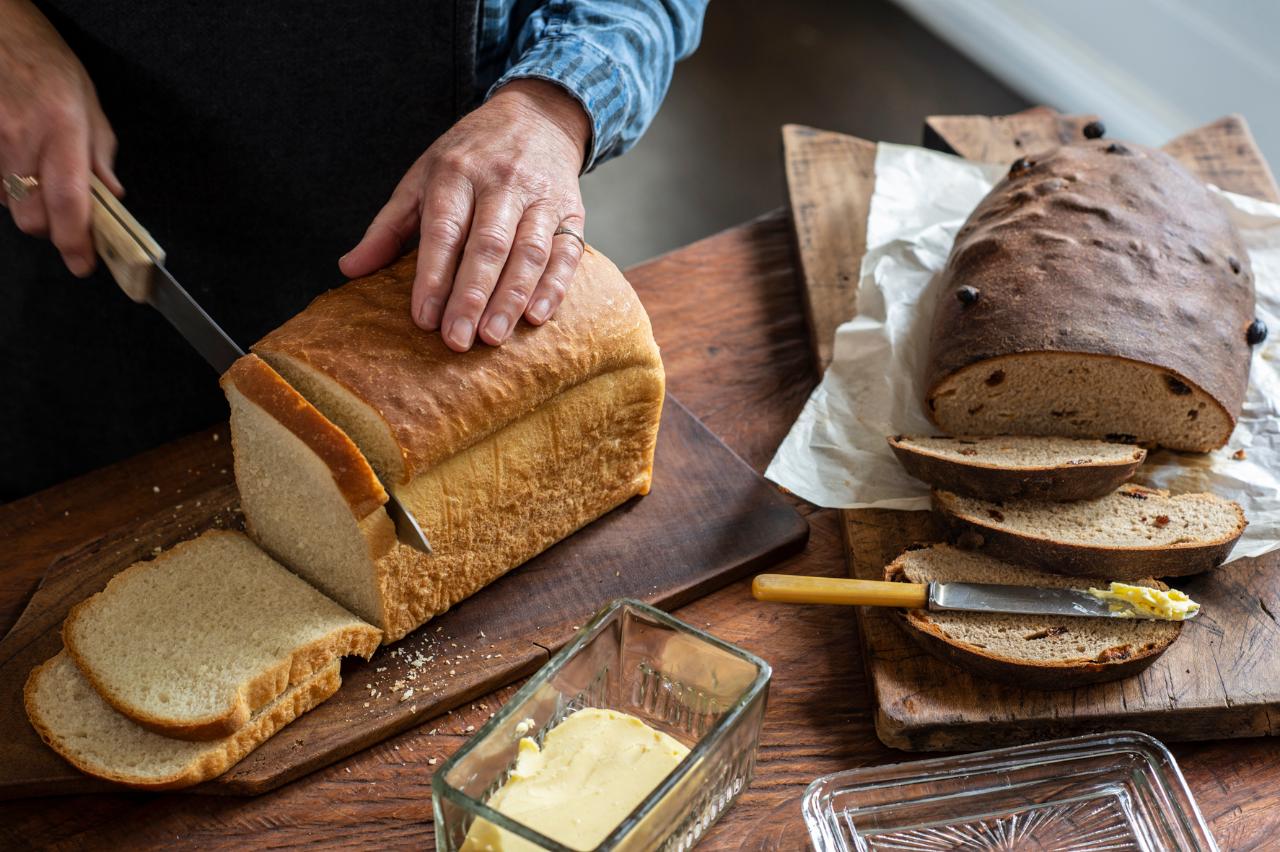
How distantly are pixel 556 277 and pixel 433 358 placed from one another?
27 cm

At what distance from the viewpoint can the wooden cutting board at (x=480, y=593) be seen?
1.90 meters

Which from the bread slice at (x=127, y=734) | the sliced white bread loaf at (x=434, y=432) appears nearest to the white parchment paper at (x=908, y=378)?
the sliced white bread loaf at (x=434, y=432)

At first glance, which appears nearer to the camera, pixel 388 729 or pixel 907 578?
pixel 388 729

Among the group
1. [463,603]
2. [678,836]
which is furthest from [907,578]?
[463,603]

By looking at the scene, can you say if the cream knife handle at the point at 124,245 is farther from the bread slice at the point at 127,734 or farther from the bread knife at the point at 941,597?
the bread knife at the point at 941,597

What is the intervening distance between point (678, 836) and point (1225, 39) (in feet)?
13.1

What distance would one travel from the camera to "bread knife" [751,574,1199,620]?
2029mm

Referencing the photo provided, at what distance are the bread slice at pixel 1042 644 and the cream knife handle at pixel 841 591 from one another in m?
0.04

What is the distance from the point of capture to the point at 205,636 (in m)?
1.97

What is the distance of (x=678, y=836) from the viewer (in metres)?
1.74

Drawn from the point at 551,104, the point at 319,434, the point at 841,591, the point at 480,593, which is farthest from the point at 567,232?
the point at 841,591

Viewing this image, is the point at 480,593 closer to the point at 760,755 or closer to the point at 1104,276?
the point at 760,755

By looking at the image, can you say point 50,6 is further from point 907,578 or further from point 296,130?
point 907,578

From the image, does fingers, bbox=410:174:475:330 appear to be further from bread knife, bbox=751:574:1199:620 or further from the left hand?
bread knife, bbox=751:574:1199:620
